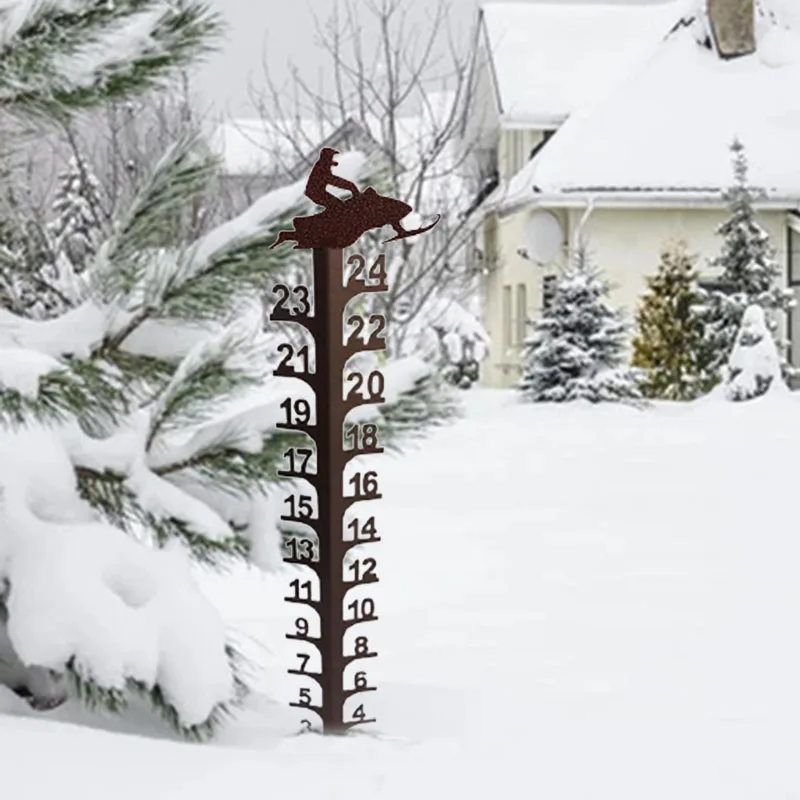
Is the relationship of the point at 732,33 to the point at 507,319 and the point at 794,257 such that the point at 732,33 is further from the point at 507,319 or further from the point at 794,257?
the point at 507,319

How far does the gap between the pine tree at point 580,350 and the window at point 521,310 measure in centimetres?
508

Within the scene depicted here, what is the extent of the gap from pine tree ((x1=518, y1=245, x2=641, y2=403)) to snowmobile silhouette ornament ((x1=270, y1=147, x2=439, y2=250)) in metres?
12.3

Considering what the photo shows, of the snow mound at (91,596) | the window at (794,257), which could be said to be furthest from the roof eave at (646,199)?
the snow mound at (91,596)

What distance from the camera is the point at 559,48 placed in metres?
21.5

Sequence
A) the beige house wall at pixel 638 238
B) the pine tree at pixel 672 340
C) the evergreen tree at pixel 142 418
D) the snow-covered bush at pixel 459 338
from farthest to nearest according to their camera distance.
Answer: the snow-covered bush at pixel 459 338, the beige house wall at pixel 638 238, the pine tree at pixel 672 340, the evergreen tree at pixel 142 418

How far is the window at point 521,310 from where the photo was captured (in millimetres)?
21000

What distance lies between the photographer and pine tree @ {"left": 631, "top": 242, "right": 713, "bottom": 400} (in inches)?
664

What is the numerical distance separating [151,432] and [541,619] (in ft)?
9.54

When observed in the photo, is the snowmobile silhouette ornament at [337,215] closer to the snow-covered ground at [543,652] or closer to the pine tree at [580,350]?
the snow-covered ground at [543,652]

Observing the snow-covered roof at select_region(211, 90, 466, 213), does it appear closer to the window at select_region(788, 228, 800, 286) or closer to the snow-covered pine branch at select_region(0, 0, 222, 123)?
the snow-covered pine branch at select_region(0, 0, 222, 123)

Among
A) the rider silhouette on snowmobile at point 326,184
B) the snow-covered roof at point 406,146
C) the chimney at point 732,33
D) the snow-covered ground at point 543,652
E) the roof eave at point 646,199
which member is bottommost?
the snow-covered ground at point 543,652

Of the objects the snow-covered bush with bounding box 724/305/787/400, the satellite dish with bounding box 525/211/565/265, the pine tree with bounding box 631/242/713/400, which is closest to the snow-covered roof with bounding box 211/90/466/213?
the satellite dish with bounding box 525/211/565/265

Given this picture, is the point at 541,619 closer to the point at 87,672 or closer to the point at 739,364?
the point at 87,672

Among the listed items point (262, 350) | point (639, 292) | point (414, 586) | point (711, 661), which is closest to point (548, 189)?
point (639, 292)
